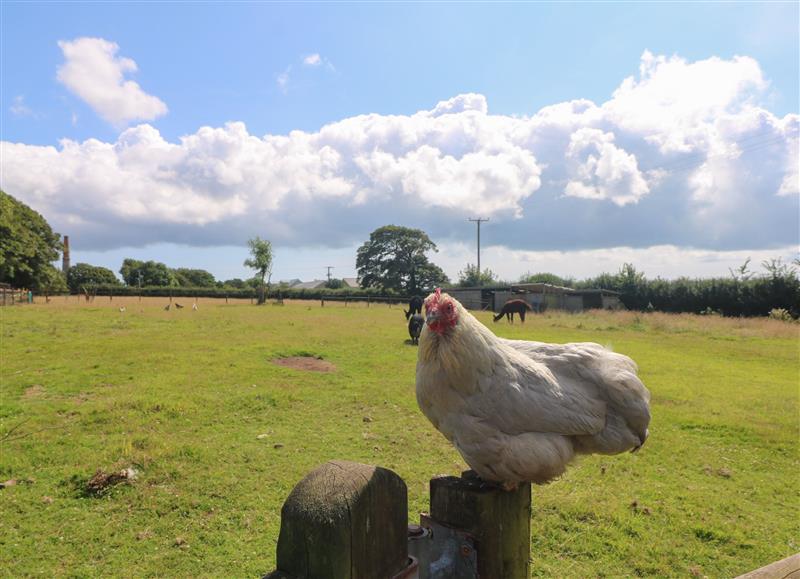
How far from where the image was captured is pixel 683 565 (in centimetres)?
418

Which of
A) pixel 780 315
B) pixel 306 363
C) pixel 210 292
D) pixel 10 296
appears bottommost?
pixel 306 363

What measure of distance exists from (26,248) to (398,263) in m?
37.2

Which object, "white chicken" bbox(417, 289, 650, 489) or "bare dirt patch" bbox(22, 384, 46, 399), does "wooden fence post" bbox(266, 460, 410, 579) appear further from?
"bare dirt patch" bbox(22, 384, 46, 399)

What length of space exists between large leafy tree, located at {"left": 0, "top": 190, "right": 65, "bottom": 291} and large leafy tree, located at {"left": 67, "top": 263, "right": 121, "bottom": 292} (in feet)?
115

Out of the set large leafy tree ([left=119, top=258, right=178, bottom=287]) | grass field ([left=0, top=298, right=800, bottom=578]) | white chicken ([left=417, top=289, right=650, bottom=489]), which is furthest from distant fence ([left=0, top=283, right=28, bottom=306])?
large leafy tree ([left=119, top=258, right=178, bottom=287])

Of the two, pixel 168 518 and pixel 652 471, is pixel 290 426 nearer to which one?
pixel 168 518

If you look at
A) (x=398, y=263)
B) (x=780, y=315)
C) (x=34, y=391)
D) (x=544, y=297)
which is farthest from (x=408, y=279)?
(x=34, y=391)

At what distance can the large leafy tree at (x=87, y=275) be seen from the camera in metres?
76.6

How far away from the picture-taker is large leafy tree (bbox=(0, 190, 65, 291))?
3397 centimetres

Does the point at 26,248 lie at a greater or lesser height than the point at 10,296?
greater

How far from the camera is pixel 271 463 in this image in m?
6.01

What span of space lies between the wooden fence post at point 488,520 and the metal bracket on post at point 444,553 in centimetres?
3

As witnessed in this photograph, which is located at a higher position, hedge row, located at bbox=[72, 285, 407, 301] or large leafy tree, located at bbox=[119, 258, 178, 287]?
large leafy tree, located at bbox=[119, 258, 178, 287]

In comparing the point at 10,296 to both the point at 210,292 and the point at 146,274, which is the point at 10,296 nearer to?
the point at 210,292
